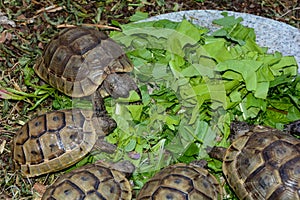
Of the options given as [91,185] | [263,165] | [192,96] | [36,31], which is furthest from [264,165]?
[36,31]

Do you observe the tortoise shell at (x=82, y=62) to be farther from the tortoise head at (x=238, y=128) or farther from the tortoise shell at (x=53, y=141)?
the tortoise head at (x=238, y=128)

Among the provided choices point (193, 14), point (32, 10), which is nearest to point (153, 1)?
point (193, 14)

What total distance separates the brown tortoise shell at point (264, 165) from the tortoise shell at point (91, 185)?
2.51ft

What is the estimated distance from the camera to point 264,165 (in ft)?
14.2

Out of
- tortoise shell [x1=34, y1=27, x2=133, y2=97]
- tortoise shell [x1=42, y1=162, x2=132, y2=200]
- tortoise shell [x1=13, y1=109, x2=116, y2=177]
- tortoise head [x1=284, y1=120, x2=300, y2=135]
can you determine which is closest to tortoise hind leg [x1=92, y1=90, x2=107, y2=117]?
tortoise shell [x1=34, y1=27, x2=133, y2=97]

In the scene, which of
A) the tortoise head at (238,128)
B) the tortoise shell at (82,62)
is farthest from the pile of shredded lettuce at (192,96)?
the tortoise shell at (82,62)

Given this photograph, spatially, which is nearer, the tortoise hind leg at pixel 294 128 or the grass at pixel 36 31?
the tortoise hind leg at pixel 294 128

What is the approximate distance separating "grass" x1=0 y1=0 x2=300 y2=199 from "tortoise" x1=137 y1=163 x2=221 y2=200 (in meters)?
0.90

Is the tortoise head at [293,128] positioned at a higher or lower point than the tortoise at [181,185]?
higher

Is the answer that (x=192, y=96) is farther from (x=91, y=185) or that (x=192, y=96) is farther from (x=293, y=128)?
(x=91, y=185)

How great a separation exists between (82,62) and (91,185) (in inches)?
44.9

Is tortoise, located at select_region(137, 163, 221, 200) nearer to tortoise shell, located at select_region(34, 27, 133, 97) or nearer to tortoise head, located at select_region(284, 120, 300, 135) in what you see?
tortoise head, located at select_region(284, 120, 300, 135)

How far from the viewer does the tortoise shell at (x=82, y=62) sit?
199 inches

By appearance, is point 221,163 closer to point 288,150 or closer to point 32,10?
point 288,150
